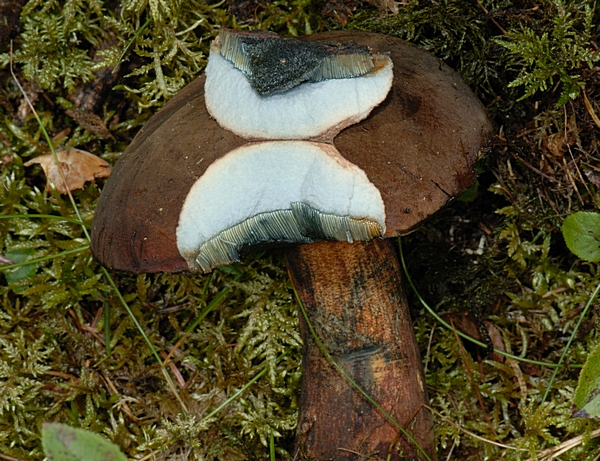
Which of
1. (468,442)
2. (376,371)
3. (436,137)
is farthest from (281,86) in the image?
(468,442)

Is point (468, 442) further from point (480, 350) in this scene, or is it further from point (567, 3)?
point (567, 3)

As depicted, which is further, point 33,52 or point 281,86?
point 33,52

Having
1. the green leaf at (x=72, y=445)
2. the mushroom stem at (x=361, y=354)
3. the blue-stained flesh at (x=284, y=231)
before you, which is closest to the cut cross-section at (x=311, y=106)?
the blue-stained flesh at (x=284, y=231)

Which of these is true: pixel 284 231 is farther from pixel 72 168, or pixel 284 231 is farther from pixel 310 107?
pixel 72 168

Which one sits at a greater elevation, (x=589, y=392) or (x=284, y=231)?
(x=284, y=231)

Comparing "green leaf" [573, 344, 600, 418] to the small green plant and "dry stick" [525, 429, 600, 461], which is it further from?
the small green plant

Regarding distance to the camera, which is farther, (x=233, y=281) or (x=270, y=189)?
(x=233, y=281)

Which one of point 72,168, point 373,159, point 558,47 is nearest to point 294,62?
point 373,159
